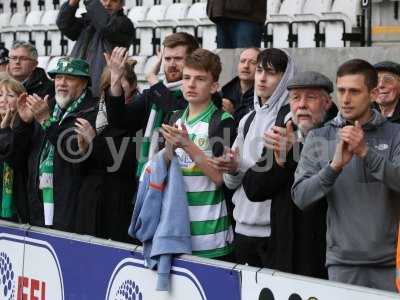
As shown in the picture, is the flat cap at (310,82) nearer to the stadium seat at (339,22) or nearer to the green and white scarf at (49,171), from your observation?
the green and white scarf at (49,171)

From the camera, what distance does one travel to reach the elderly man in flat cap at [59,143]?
7.11 metres

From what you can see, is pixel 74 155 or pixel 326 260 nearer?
pixel 326 260

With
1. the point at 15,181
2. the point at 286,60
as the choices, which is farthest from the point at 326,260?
the point at 15,181

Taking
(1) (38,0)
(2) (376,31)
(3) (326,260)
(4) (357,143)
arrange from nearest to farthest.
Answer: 1. (4) (357,143)
2. (3) (326,260)
3. (2) (376,31)
4. (1) (38,0)

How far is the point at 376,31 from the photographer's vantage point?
10.7m

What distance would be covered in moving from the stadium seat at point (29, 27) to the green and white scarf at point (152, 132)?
32.5 ft

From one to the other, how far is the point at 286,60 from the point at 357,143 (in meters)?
1.32

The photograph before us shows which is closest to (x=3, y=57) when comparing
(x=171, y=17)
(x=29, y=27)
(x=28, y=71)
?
(x=28, y=71)

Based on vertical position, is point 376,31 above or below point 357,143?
above

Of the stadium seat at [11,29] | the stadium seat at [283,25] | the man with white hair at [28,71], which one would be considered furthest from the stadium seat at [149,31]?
the man with white hair at [28,71]

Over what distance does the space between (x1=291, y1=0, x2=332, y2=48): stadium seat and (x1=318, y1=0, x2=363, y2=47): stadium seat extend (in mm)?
90

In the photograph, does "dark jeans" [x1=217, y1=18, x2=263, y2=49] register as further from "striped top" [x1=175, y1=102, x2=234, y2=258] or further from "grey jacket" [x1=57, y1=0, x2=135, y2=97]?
"striped top" [x1=175, y1=102, x2=234, y2=258]

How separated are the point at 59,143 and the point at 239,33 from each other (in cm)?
277

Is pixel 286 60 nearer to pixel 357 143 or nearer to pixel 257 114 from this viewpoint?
pixel 257 114
